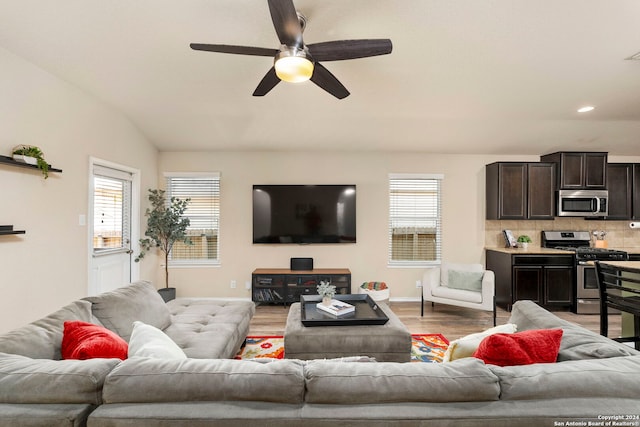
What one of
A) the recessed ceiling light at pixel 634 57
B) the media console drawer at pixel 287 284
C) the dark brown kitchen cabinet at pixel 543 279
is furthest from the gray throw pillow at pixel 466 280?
the recessed ceiling light at pixel 634 57

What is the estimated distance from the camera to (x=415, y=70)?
286 centimetres

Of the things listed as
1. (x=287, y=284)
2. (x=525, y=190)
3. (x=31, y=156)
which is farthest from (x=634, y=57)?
(x=31, y=156)

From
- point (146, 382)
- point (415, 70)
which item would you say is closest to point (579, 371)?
point (146, 382)

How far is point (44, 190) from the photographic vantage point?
2752mm

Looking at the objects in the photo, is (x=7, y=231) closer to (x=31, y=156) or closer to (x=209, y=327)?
(x=31, y=156)

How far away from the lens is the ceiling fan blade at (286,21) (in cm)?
153

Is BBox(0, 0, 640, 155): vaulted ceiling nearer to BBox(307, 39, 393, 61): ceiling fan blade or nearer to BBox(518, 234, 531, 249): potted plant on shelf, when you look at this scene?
BBox(307, 39, 393, 61): ceiling fan blade

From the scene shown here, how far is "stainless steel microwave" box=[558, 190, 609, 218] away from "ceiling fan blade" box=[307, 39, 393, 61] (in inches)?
177

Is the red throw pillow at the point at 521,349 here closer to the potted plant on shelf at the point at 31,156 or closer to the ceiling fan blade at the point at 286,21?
the ceiling fan blade at the point at 286,21

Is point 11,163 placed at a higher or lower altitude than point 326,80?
lower

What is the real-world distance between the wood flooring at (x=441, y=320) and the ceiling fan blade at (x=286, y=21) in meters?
3.05

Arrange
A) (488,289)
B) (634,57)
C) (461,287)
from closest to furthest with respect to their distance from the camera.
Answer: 1. (634,57)
2. (488,289)
3. (461,287)

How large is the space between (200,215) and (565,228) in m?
6.11

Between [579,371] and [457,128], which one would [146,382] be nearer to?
[579,371]
